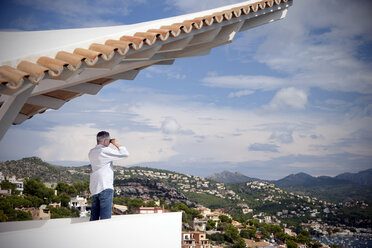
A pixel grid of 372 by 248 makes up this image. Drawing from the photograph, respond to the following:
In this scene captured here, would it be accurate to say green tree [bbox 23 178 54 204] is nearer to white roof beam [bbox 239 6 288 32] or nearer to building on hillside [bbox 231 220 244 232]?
building on hillside [bbox 231 220 244 232]

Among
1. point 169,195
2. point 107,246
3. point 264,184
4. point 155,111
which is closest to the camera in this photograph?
point 107,246

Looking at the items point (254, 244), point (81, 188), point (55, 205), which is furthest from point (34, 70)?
point (254, 244)

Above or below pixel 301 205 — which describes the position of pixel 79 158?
above

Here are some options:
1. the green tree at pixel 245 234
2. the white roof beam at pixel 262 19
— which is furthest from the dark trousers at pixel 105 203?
the green tree at pixel 245 234

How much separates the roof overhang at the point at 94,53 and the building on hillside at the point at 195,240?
51.7ft

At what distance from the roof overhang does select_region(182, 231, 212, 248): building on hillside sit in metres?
15.7

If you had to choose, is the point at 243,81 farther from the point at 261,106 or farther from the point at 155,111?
the point at 155,111

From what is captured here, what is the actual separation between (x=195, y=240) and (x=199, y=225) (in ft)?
7.45

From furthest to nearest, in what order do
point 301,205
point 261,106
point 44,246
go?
point 261,106, point 301,205, point 44,246

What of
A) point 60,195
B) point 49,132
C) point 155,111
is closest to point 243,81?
point 155,111

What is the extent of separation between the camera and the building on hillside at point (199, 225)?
72.6ft

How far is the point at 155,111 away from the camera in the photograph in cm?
4781

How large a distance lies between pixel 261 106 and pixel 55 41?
172 ft

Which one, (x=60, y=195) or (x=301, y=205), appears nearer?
(x=60, y=195)
